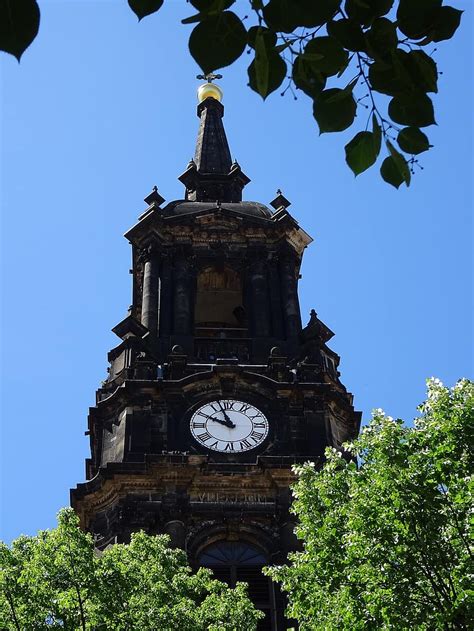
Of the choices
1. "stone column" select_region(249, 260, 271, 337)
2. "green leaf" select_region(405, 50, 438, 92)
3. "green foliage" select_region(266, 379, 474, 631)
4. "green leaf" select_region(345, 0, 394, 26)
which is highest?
"stone column" select_region(249, 260, 271, 337)

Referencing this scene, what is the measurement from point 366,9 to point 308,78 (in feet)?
1.59

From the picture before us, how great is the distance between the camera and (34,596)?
19.2 metres

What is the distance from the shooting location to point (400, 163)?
20.5ft

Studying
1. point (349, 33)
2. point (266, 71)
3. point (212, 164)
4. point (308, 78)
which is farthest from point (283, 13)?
point (212, 164)

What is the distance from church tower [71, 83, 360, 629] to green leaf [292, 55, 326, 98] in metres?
23.2

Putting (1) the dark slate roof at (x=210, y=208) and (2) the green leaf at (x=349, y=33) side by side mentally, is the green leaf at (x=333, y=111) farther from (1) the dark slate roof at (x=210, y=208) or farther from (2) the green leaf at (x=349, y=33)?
(1) the dark slate roof at (x=210, y=208)

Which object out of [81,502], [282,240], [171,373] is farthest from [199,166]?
[81,502]

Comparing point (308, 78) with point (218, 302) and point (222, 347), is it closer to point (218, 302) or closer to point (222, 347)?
point (222, 347)

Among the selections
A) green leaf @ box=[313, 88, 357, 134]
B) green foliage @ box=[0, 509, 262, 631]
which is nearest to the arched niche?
green foliage @ box=[0, 509, 262, 631]

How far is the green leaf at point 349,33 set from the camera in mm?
5965

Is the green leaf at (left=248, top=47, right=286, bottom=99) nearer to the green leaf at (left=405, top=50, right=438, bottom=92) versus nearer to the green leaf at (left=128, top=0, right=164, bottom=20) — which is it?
the green leaf at (left=128, top=0, right=164, bottom=20)

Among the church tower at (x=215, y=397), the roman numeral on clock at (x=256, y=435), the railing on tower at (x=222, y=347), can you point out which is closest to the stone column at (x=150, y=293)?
the church tower at (x=215, y=397)

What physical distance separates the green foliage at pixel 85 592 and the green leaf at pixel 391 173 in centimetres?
1378

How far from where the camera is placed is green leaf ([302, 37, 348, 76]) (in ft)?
19.8
